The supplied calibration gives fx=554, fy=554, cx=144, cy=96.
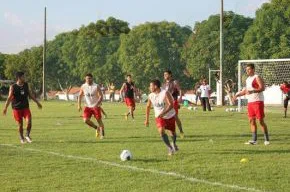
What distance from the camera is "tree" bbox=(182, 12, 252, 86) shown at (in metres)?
56.3

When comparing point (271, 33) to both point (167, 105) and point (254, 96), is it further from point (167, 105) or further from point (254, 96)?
point (167, 105)

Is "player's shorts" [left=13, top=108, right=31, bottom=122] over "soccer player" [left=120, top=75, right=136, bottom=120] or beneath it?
beneath

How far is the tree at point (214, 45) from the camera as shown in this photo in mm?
56312

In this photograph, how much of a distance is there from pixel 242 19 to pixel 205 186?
171 ft

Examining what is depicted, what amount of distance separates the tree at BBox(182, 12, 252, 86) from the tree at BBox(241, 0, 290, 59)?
19.7ft

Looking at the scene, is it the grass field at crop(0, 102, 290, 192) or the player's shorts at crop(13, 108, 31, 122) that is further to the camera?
the player's shorts at crop(13, 108, 31, 122)

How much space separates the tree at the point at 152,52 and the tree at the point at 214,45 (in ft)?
23.7

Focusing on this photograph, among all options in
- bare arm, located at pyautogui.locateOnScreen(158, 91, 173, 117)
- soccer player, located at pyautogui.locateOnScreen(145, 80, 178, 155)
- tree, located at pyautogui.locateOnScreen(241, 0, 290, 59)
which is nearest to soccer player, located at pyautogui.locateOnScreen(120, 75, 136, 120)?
soccer player, located at pyautogui.locateOnScreen(145, 80, 178, 155)

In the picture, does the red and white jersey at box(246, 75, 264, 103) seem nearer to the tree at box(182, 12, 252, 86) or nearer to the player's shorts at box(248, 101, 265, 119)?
the player's shorts at box(248, 101, 265, 119)

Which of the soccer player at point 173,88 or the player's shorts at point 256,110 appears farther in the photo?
the soccer player at point 173,88

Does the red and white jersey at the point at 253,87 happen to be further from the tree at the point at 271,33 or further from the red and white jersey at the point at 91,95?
the tree at the point at 271,33

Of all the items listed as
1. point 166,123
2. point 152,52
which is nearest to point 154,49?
point 152,52

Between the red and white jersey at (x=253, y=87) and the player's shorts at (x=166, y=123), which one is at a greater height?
the red and white jersey at (x=253, y=87)

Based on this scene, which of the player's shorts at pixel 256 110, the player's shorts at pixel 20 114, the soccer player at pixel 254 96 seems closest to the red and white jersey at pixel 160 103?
the soccer player at pixel 254 96
